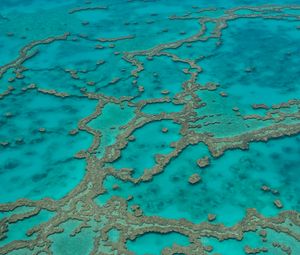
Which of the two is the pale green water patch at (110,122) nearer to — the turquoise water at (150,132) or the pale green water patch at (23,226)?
the turquoise water at (150,132)

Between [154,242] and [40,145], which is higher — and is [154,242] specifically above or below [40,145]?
below

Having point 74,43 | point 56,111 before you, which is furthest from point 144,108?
point 74,43

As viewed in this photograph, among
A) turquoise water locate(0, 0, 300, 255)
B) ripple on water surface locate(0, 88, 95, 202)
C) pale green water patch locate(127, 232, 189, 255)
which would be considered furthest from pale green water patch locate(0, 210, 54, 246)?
pale green water patch locate(127, 232, 189, 255)

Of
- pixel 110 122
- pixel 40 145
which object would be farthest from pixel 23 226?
pixel 110 122

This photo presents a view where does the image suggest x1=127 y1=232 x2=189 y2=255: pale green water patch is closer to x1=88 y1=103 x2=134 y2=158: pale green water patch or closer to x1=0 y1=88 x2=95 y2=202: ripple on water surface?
x1=0 y1=88 x2=95 y2=202: ripple on water surface

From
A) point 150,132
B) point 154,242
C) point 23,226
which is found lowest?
point 154,242

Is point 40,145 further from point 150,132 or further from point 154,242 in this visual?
point 154,242

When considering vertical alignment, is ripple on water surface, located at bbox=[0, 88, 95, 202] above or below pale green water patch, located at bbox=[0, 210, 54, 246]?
above

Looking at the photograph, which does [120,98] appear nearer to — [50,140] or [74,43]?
[50,140]

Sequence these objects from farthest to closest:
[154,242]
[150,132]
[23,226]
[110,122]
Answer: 1. [110,122]
2. [150,132]
3. [23,226]
4. [154,242]
